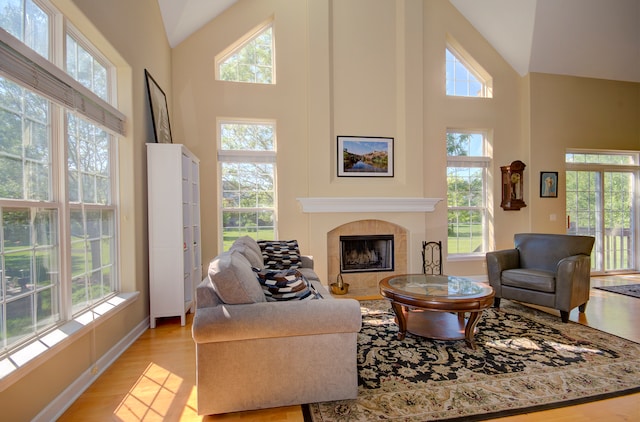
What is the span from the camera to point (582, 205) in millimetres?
5598

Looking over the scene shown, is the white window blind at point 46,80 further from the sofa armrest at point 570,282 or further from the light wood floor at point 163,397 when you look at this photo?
the sofa armrest at point 570,282

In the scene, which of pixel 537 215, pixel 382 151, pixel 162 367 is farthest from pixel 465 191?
pixel 162 367

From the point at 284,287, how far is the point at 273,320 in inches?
9.7

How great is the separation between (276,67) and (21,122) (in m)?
3.50

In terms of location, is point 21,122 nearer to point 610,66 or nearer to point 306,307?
point 306,307

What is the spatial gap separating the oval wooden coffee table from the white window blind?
2794 mm

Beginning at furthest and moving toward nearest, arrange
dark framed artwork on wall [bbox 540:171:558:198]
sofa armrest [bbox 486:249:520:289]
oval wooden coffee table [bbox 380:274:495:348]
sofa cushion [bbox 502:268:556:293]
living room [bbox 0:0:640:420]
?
dark framed artwork on wall [bbox 540:171:558:198] → living room [bbox 0:0:640:420] → sofa armrest [bbox 486:249:520:289] → sofa cushion [bbox 502:268:556:293] → oval wooden coffee table [bbox 380:274:495:348]

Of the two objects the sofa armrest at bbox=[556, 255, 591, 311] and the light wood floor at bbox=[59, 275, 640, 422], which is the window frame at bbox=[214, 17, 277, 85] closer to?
the light wood floor at bbox=[59, 275, 640, 422]

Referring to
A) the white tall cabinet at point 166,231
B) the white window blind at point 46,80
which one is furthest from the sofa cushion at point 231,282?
the white tall cabinet at point 166,231

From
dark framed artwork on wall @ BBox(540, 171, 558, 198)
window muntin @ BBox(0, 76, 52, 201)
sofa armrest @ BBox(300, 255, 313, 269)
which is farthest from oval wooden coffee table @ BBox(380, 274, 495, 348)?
dark framed artwork on wall @ BBox(540, 171, 558, 198)

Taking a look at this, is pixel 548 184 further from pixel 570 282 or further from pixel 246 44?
pixel 246 44

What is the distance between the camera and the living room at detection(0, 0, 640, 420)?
4.54 m

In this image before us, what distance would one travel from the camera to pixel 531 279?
11.5ft

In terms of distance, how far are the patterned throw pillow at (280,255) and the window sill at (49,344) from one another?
149cm
